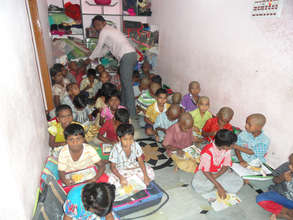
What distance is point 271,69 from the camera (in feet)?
7.68

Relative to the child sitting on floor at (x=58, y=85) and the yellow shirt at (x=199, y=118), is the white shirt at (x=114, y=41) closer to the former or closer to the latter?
the child sitting on floor at (x=58, y=85)

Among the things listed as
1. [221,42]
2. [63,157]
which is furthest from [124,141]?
[221,42]

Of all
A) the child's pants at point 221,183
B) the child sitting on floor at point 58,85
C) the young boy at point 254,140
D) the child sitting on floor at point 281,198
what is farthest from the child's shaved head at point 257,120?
the child sitting on floor at point 58,85

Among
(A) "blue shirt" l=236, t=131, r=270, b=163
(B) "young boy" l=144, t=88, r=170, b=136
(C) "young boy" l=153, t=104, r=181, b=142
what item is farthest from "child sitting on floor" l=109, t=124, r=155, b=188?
(A) "blue shirt" l=236, t=131, r=270, b=163

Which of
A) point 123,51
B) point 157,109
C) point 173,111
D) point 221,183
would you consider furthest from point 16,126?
point 123,51

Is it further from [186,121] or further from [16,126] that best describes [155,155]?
[16,126]

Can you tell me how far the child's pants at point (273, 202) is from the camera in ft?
5.89

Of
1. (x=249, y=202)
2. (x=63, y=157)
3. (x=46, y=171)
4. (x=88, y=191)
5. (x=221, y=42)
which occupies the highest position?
(x=221, y=42)

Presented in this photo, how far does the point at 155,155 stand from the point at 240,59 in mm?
1779

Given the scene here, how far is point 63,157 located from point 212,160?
1440mm

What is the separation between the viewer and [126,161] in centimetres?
201

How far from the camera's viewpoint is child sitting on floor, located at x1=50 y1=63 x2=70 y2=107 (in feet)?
11.6

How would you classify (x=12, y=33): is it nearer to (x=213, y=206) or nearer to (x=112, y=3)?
(x=213, y=206)

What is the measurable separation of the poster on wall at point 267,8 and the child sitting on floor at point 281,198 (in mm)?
1575
